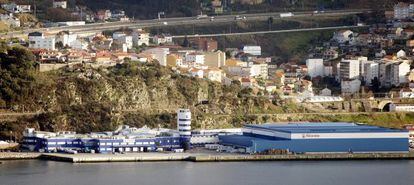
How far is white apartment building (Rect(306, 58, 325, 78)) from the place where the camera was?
59.5 metres

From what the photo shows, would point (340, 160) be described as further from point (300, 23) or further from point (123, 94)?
point (300, 23)

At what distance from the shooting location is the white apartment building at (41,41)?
5434 cm

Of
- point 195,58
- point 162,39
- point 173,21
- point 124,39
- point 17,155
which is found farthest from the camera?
point 173,21

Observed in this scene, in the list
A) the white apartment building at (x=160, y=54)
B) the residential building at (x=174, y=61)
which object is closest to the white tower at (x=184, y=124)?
the white apartment building at (x=160, y=54)

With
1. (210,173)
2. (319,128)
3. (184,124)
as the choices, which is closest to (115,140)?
(184,124)

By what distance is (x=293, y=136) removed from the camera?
43.7 meters

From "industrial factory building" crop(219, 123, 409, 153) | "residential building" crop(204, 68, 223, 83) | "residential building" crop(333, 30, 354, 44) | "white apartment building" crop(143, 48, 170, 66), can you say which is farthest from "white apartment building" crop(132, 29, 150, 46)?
"industrial factory building" crop(219, 123, 409, 153)

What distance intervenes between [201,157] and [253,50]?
20.6 m

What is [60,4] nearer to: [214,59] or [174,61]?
[214,59]

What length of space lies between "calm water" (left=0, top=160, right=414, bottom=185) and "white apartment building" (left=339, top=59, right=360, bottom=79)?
15.5 m

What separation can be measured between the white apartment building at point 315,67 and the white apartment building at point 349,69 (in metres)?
1.24

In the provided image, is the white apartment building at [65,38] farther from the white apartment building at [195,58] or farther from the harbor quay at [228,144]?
the harbor quay at [228,144]

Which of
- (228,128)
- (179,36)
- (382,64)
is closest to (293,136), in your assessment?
(228,128)

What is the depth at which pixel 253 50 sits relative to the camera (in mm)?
62969
